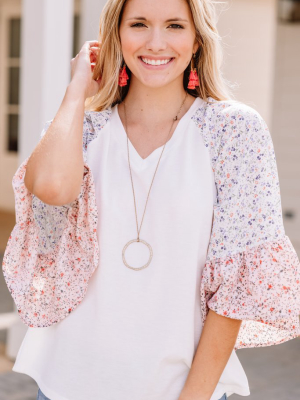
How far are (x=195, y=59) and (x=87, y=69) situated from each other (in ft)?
1.04

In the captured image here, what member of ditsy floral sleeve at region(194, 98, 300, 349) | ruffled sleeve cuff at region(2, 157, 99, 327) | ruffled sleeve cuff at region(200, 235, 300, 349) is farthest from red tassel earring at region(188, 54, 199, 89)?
ruffled sleeve cuff at region(200, 235, 300, 349)

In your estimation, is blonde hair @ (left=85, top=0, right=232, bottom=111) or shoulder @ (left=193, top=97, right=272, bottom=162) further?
blonde hair @ (left=85, top=0, right=232, bottom=111)

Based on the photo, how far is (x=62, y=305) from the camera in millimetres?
1848

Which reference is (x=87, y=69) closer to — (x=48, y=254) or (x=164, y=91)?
(x=164, y=91)

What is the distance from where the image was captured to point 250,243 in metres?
1.71

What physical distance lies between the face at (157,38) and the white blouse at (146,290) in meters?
0.16

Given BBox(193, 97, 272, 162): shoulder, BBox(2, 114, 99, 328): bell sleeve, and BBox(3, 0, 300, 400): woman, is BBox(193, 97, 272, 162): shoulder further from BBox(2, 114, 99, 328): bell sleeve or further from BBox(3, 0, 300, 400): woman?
BBox(2, 114, 99, 328): bell sleeve

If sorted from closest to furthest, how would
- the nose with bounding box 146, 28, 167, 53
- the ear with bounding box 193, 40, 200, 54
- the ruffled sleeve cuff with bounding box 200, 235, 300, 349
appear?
1. the ruffled sleeve cuff with bounding box 200, 235, 300, 349
2. the nose with bounding box 146, 28, 167, 53
3. the ear with bounding box 193, 40, 200, 54

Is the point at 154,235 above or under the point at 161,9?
under

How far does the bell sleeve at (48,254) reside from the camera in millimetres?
1828

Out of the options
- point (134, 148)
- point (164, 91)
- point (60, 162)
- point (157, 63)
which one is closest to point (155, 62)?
point (157, 63)

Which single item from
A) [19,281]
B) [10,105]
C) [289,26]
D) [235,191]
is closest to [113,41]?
[235,191]

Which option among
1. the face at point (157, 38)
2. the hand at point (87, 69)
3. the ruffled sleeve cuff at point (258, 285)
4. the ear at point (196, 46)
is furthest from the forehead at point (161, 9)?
the ruffled sleeve cuff at point (258, 285)

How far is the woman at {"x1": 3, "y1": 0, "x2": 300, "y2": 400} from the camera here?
5.63 feet
